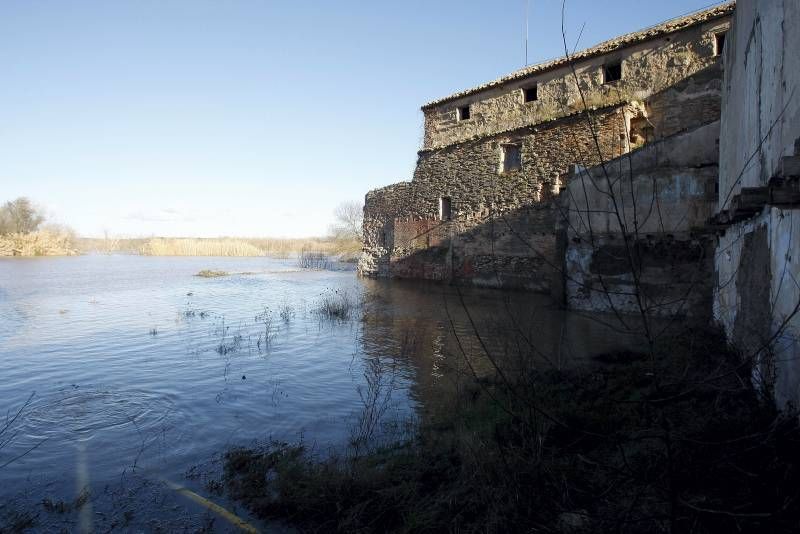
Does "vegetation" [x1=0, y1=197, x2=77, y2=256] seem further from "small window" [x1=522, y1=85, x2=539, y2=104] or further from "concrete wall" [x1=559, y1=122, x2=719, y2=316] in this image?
"concrete wall" [x1=559, y1=122, x2=719, y2=316]

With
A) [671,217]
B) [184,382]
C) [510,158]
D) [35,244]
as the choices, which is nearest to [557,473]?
[184,382]

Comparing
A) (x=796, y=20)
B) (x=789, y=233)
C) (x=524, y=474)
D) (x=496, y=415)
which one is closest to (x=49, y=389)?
(x=496, y=415)

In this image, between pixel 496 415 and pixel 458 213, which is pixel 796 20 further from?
pixel 458 213

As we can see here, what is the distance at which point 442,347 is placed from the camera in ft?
33.3

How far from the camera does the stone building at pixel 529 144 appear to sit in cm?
1602

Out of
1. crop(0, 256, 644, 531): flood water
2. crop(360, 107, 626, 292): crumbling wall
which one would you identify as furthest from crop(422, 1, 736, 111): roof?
crop(0, 256, 644, 531): flood water

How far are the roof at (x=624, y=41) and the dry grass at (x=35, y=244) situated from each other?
4542cm

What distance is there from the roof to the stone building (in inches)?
1.9

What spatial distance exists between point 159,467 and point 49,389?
12.8ft

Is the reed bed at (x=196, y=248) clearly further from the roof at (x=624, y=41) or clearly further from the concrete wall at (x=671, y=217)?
the concrete wall at (x=671, y=217)

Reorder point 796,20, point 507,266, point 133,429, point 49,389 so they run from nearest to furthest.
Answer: point 796,20 < point 133,429 < point 49,389 < point 507,266

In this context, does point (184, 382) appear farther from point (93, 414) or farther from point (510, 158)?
point (510, 158)

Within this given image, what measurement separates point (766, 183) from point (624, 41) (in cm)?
1461

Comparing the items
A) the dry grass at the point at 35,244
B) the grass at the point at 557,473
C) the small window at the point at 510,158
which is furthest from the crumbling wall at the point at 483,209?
the dry grass at the point at 35,244
